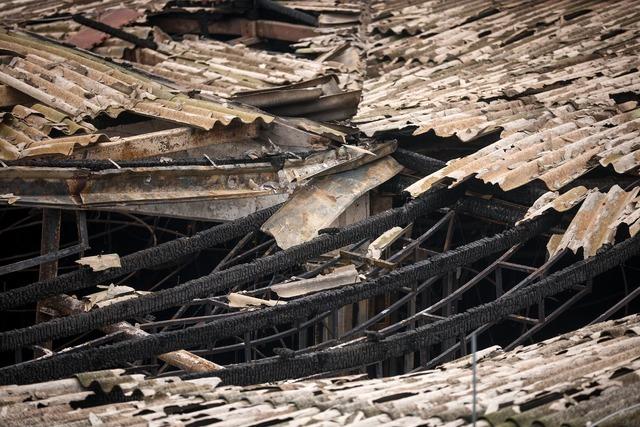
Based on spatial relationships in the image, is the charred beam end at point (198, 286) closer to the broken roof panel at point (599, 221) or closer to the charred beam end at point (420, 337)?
the charred beam end at point (420, 337)

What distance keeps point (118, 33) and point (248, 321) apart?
973cm

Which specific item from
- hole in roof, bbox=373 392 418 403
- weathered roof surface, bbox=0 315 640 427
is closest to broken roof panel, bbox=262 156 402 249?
weathered roof surface, bbox=0 315 640 427

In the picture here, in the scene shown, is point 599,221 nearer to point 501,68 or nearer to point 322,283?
point 322,283

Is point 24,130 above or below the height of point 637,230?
above

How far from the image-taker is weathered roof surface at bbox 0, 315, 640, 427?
7.63 m

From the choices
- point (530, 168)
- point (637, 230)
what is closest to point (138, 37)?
point (530, 168)

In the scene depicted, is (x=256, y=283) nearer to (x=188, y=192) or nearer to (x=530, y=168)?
(x=188, y=192)

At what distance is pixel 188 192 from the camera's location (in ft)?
42.2

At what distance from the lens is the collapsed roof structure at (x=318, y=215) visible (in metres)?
9.30

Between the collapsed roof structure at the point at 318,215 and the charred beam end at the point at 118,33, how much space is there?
4cm

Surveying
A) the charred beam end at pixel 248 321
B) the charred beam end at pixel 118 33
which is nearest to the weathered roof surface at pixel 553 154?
the charred beam end at pixel 248 321

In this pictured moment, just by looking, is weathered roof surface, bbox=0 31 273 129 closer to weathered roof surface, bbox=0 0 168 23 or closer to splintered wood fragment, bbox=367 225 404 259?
splintered wood fragment, bbox=367 225 404 259

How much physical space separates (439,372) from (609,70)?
24.9 ft

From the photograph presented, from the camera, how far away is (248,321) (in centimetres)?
1012
